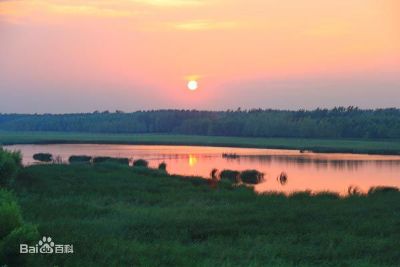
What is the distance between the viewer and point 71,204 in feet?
80.5

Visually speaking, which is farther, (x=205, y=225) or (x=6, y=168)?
(x=6, y=168)

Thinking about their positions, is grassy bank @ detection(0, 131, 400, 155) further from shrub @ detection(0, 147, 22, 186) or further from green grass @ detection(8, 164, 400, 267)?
shrub @ detection(0, 147, 22, 186)

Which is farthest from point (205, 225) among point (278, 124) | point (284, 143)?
point (278, 124)

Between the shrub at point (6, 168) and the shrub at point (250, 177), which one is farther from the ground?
the shrub at point (6, 168)

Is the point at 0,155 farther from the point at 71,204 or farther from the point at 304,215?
the point at 304,215

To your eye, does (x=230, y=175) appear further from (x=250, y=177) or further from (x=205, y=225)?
(x=205, y=225)

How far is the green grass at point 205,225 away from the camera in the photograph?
1519 cm

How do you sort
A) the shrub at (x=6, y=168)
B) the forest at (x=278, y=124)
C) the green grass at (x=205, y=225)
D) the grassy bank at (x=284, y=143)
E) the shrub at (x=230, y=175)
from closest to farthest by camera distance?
the green grass at (x=205, y=225) < the shrub at (x=6, y=168) < the shrub at (x=230, y=175) < the grassy bank at (x=284, y=143) < the forest at (x=278, y=124)

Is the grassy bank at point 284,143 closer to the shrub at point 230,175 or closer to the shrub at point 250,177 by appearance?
the shrub at point 250,177

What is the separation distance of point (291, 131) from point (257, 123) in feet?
44.7

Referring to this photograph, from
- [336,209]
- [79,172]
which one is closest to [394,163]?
[79,172]

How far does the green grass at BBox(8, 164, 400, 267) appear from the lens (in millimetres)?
15188

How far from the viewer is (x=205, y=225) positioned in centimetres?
2030

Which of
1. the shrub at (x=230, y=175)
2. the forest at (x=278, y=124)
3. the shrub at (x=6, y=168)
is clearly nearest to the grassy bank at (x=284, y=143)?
the forest at (x=278, y=124)
